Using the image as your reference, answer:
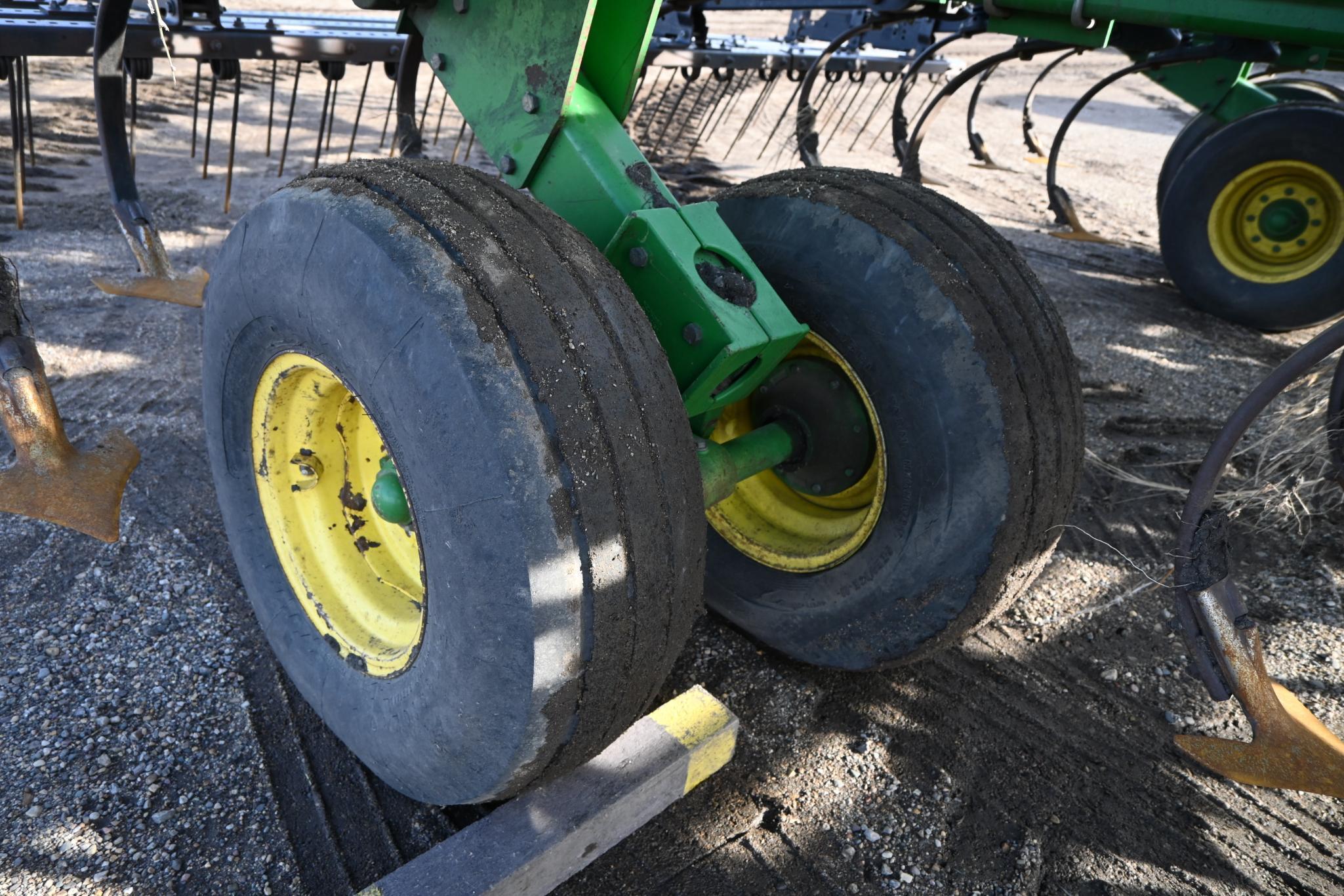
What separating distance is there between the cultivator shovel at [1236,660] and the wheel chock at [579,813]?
0.88 metres

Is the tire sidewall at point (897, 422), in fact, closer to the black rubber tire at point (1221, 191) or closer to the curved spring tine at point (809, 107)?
the curved spring tine at point (809, 107)

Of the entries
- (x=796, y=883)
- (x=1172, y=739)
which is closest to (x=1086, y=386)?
(x=1172, y=739)

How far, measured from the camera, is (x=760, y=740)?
1961 mm

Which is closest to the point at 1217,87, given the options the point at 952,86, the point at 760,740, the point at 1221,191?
the point at 1221,191

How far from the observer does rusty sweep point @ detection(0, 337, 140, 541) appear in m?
2.08

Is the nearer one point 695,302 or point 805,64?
point 695,302

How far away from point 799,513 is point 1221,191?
3692 mm

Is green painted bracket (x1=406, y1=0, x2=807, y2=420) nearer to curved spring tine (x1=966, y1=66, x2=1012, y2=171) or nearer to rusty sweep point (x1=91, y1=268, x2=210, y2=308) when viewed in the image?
rusty sweep point (x1=91, y1=268, x2=210, y2=308)

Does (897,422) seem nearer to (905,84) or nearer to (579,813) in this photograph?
(579,813)

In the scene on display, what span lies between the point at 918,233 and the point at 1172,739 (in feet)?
4.25

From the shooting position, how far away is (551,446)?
1208mm

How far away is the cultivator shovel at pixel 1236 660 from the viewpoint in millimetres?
1589

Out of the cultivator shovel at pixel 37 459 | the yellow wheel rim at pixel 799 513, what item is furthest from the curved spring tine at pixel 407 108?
the yellow wheel rim at pixel 799 513

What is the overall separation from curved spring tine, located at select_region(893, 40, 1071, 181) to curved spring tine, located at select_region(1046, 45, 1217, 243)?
1.08 feet
